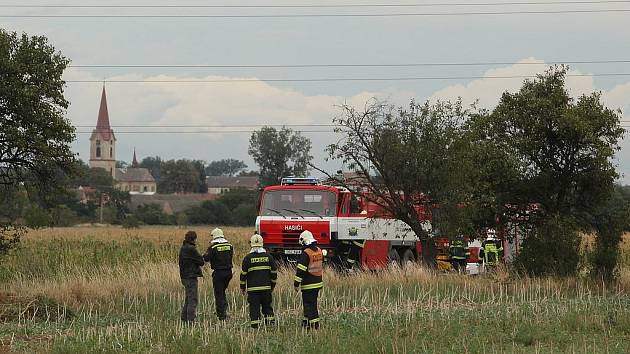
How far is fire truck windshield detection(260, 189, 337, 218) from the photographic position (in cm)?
2828

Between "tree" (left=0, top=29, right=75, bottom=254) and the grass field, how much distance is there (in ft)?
9.36

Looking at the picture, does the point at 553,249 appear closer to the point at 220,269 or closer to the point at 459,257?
the point at 459,257

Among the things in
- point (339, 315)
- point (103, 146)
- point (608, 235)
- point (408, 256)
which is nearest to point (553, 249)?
point (608, 235)

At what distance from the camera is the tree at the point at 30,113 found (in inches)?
944

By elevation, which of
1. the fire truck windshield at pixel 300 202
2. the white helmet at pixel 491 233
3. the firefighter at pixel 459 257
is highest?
the fire truck windshield at pixel 300 202

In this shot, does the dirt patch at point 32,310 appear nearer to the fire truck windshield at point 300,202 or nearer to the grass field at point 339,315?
the grass field at point 339,315

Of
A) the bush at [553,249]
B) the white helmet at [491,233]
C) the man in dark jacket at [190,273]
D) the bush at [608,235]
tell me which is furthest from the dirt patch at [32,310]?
the bush at [608,235]

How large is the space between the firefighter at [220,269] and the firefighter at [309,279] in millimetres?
2129

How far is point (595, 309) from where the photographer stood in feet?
59.7

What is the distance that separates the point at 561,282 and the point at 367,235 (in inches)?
272

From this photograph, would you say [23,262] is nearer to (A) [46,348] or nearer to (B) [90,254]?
(B) [90,254]

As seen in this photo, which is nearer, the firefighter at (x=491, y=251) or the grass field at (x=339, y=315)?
the grass field at (x=339, y=315)

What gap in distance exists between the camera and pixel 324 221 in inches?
1102

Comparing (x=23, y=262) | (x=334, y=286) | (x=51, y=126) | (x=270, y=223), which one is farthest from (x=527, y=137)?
(x=23, y=262)
